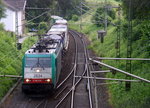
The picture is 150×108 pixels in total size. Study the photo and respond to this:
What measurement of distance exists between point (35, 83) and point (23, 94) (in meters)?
1.80

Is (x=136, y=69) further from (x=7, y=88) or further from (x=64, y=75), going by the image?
(x=7, y=88)

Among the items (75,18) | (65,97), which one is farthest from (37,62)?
(75,18)

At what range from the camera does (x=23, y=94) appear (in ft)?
58.8

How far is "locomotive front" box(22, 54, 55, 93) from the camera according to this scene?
1656 centimetres

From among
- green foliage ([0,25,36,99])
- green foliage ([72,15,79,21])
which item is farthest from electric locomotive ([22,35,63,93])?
green foliage ([72,15,79,21])

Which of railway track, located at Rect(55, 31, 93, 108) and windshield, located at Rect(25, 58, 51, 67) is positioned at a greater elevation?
windshield, located at Rect(25, 58, 51, 67)

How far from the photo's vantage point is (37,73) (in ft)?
54.5

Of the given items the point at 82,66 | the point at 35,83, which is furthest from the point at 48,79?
the point at 82,66

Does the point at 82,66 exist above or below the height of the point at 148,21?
below

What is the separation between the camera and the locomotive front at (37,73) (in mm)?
16562

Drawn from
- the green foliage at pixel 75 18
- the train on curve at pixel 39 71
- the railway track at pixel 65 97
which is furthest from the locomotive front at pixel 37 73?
the green foliage at pixel 75 18

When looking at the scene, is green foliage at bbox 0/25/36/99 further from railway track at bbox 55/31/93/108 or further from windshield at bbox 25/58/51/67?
railway track at bbox 55/31/93/108

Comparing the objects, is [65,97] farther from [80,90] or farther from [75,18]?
[75,18]

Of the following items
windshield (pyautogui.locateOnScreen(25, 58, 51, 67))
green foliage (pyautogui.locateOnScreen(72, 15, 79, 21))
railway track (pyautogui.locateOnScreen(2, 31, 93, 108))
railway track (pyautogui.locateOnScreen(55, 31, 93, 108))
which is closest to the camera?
railway track (pyautogui.locateOnScreen(2, 31, 93, 108))
